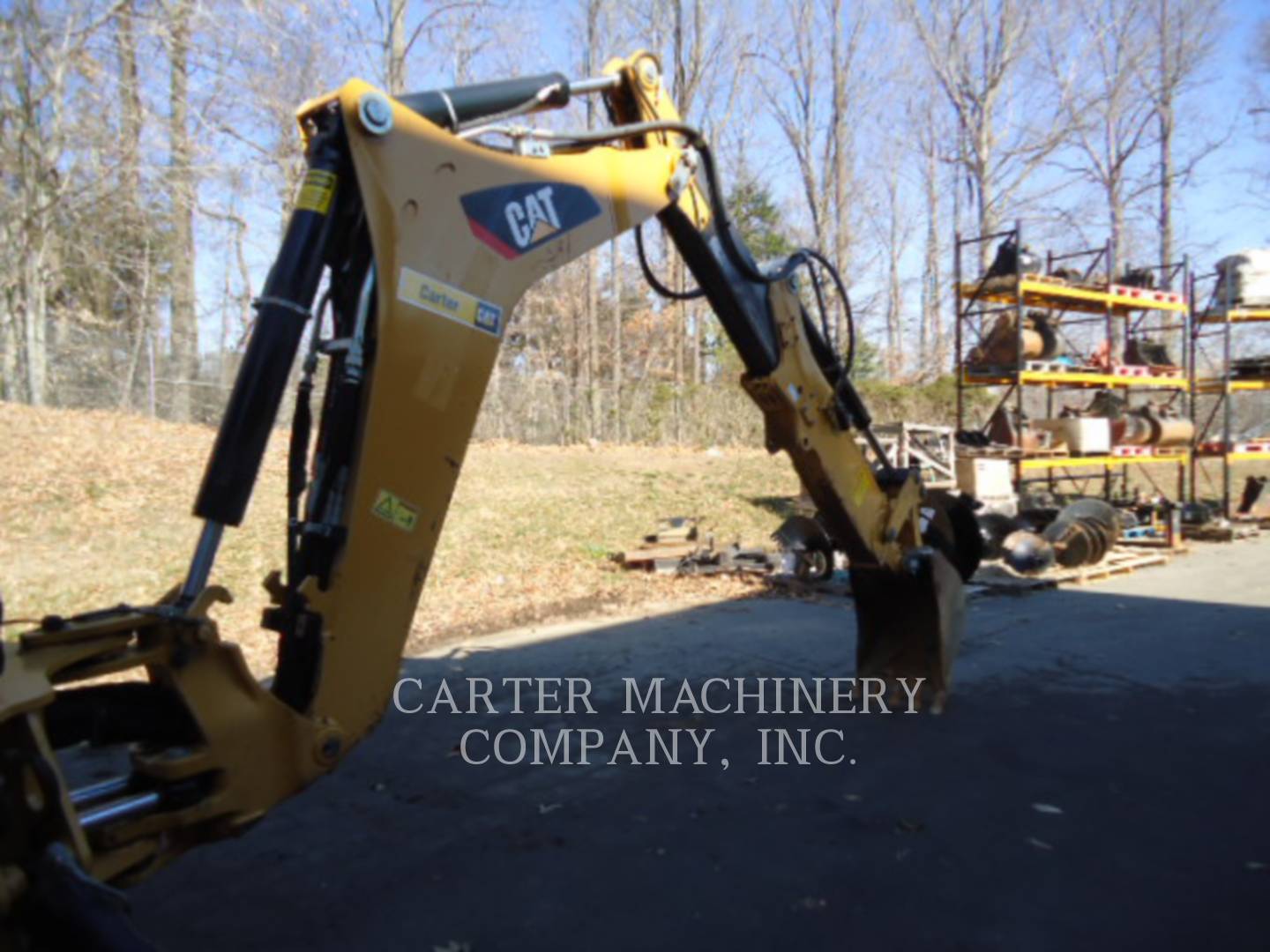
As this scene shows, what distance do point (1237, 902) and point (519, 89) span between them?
368cm

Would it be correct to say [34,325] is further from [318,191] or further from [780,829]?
[780,829]

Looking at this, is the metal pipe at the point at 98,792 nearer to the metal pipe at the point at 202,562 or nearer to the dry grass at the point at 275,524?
the metal pipe at the point at 202,562

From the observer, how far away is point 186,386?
1789cm

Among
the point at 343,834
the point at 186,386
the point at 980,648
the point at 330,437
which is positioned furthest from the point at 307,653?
the point at 186,386

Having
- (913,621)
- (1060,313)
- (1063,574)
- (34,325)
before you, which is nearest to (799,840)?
(913,621)

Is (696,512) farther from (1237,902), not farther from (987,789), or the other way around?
(1237,902)

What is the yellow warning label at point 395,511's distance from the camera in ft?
8.28

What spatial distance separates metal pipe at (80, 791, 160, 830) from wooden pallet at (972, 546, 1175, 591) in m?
8.20

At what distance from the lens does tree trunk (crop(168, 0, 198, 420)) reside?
18.0m

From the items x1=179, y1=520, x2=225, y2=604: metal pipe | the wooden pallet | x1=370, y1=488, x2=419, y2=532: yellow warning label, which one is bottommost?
the wooden pallet

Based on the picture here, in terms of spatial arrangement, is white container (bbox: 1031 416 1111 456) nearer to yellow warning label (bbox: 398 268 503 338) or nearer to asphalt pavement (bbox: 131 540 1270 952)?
asphalt pavement (bbox: 131 540 1270 952)

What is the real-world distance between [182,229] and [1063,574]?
1999cm

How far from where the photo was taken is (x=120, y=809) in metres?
2.12

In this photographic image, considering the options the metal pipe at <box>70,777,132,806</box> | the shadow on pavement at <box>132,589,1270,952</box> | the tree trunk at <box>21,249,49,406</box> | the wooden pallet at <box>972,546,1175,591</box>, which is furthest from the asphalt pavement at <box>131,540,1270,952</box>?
the tree trunk at <box>21,249,49,406</box>
